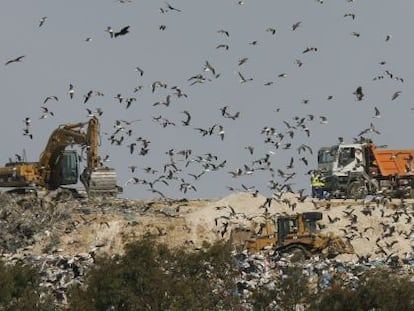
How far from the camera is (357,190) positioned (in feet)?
164

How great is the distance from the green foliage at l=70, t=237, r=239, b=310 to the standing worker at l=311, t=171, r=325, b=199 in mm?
23770

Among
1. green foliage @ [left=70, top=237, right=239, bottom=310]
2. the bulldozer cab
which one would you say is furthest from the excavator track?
green foliage @ [left=70, top=237, right=239, bottom=310]

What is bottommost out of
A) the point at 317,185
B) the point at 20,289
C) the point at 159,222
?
the point at 20,289

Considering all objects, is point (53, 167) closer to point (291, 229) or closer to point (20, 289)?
point (291, 229)

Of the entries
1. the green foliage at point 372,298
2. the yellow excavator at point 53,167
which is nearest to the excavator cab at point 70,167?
the yellow excavator at point 53,167

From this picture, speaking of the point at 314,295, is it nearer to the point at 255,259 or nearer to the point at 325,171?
the point at 255,259

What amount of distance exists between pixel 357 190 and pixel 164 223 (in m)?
8.62

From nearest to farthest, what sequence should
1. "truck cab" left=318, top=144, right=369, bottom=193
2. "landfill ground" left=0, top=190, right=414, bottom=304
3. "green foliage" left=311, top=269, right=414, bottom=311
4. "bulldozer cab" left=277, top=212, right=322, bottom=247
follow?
1. "green foliage" left=311, top=269, right=414, bottom=311
2. "bulldozer cab" left=277, top=212, right=322, bottom=247
3. "landfill ground" left=0, top=190, right=414, bottom=304
4. "truck cab" left=318, top=144, right=369, bottom=193

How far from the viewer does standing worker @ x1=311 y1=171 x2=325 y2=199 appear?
5181 centimetres

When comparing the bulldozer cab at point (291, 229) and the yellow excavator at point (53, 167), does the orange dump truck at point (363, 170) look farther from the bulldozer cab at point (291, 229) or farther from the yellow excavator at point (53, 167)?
the bulldozer cab at point (291, 229)

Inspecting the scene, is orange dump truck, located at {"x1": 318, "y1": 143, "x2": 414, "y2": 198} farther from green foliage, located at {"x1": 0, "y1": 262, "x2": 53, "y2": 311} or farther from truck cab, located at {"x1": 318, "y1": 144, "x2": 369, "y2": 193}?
green foliage, located at {"x1": 0, "y1": 262, "x2": 53, "y2": 311}

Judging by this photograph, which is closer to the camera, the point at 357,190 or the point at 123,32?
the point at 123,32

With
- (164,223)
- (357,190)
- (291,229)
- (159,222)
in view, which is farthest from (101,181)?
(291,229)

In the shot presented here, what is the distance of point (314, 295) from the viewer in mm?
26297
